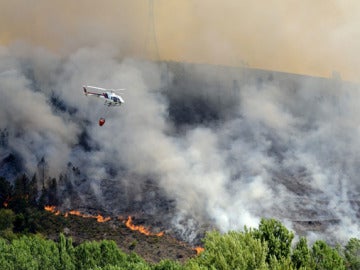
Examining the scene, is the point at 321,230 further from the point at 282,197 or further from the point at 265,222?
the point at 265,222

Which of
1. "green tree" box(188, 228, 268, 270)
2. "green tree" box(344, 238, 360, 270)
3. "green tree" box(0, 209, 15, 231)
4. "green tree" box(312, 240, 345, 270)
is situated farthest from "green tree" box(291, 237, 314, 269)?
"green tree" box(0, 209, 15, 231)

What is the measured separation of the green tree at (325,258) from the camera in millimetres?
47938

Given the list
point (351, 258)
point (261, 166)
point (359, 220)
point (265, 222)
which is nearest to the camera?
point (265, 222)

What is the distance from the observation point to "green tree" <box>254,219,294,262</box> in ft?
162

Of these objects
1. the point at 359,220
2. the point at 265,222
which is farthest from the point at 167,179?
the point at 265,222

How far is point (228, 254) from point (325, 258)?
14.3 m

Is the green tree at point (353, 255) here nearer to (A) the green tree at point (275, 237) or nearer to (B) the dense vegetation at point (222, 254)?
(B) the dense vegetation at point (222, 254)

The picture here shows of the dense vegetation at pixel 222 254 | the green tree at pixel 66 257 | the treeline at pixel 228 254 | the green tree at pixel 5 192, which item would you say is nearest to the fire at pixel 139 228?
the green tree at pixel 5 192

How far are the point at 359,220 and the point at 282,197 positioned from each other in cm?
3038

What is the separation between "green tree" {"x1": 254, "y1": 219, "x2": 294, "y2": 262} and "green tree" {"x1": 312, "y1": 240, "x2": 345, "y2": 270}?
11.1 feet

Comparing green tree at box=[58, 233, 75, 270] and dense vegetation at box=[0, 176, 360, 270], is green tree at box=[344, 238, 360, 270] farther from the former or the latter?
green tree at box=[58, 233, 75, 270]

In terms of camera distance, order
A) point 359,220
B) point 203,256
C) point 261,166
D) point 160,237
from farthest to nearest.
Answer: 1. point 261,166
2. point 359,220
3. point 160,237
4. point 203,256

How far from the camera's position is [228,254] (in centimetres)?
4175

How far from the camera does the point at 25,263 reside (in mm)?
65188
